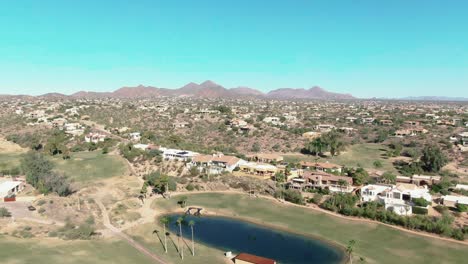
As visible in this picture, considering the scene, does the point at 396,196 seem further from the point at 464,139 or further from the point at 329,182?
the point at 464,139

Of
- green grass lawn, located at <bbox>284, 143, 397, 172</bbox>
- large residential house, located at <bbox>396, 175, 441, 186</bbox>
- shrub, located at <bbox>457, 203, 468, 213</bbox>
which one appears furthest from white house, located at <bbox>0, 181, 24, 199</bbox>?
shrub, located at <bbox>457, 203, 468, 213</bbox>

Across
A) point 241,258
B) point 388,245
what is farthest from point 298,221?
point 241,258

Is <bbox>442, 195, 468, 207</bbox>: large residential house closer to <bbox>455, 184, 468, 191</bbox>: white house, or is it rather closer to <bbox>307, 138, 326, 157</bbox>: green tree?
<bbox>455, 184, 468, 191</bbox>: white house

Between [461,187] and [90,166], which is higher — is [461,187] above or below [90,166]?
above

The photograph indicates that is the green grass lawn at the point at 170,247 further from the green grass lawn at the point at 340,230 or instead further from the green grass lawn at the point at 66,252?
the green grass lawn at the point at 66,252

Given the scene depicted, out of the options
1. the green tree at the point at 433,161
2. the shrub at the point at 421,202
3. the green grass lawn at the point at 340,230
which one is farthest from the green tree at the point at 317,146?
the shrub at the point at 421,202

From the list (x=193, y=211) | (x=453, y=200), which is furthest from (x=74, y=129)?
(x=453, y=200)

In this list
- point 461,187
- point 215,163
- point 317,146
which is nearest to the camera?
point 461,187

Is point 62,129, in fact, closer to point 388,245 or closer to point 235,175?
point 235,175
